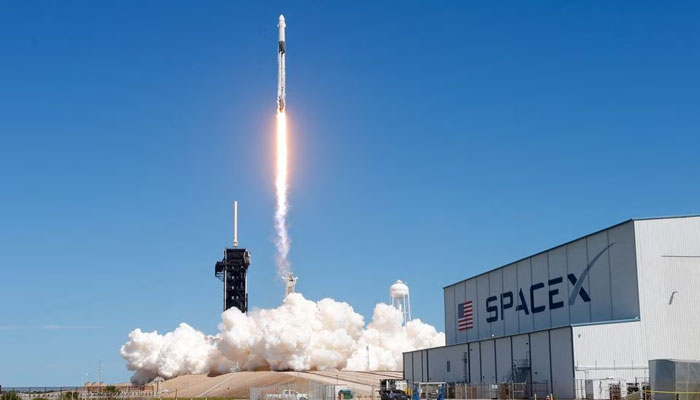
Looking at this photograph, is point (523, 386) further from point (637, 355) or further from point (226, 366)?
point (226, 366)

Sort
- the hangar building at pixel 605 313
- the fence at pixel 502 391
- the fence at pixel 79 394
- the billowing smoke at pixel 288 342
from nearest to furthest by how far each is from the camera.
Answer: the hangar building at pixel 605 313 < the fence at pixel 502 391 < the fence at pixel 79 394 < the billowing smoke at pixel 288 342

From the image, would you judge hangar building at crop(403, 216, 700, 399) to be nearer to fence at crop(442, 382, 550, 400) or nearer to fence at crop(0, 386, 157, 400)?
fence at crop(442, 382, 550, 400)

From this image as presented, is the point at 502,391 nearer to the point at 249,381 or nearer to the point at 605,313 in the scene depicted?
the point at 605,313

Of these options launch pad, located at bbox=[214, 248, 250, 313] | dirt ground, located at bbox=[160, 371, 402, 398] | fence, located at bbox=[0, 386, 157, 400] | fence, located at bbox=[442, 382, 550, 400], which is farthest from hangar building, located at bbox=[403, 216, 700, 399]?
launch pad, located at bbox=[214, 248, 250, 313]

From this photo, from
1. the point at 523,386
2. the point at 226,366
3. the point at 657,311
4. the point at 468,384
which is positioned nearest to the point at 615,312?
the point at 657,311

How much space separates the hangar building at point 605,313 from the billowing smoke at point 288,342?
4728 centimetres

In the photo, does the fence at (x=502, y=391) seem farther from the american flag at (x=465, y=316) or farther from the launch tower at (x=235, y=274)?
the launch tower at (x=235, y=274)

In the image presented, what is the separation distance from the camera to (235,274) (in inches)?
5177

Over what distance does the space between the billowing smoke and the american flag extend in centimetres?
3121

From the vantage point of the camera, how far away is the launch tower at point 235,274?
12938 centimetres

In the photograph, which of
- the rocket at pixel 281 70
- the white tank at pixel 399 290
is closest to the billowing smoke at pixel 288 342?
the white tank at pixel 399 290

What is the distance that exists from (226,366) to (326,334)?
1594 cm

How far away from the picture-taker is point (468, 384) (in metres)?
78.4

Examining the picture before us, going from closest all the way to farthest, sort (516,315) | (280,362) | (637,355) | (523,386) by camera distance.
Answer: (637,355) → (523,386) → (516,315) → (280,362)
